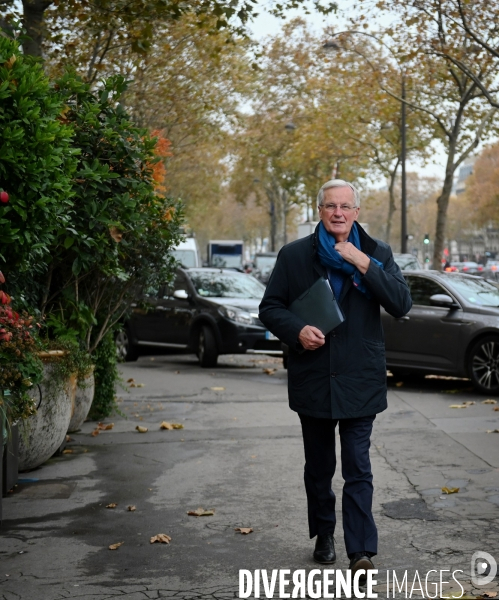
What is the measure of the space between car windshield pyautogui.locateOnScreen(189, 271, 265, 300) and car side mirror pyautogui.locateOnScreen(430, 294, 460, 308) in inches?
187

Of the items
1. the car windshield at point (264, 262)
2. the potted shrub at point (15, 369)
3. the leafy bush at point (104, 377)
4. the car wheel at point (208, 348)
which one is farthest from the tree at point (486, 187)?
the potted shrub at point (15, 369)

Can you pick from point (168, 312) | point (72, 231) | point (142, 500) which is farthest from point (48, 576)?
point (168, 312)

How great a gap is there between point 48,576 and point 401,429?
18.2 feet

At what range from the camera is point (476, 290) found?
13.7 meters

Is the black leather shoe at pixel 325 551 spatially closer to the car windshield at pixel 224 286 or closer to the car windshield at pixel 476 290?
the car windshield at pixel 476 290

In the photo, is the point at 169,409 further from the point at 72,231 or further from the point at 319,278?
the point at 319,278

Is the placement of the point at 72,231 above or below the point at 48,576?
above

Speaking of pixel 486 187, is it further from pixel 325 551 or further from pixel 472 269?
pixel 325 551

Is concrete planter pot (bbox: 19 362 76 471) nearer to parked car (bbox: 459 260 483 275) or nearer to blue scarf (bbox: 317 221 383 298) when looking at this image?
blue scarf (bbox: 317 221 383 298)

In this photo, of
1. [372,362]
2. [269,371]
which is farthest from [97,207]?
[269,371]

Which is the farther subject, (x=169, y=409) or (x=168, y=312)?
(x=168, y=312)

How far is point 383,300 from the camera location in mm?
5051

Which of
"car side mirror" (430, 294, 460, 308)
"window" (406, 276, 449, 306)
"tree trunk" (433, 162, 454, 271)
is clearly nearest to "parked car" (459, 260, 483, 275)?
"tree trunk" (433, 162, 454, 271)

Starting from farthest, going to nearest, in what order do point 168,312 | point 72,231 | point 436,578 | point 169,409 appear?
1. point 168,312
2. point 169,409
3. point 72,231
4. point 436,578
